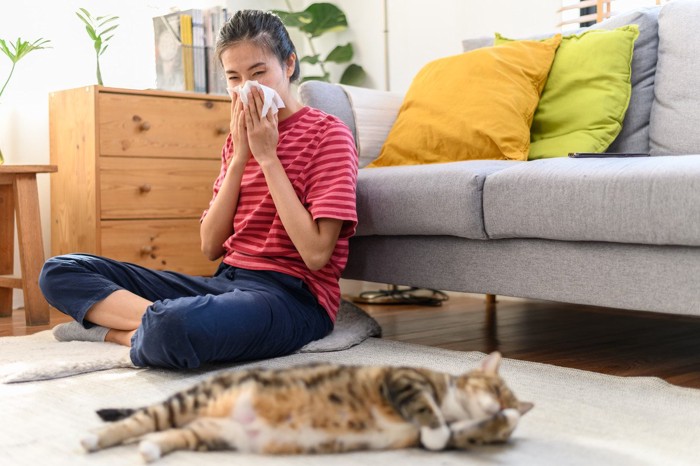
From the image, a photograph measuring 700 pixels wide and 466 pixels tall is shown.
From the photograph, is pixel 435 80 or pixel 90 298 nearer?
pixel 90 298

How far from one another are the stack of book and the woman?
1334mm

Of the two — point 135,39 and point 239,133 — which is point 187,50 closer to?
point 135,39

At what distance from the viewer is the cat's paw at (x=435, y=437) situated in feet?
3.91

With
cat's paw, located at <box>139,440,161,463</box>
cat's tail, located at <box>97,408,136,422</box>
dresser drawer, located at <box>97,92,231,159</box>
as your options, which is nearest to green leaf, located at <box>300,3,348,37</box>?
dresser drawer, located at <box>97,92,231,159</box>

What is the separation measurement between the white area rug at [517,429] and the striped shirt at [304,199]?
0.20 m

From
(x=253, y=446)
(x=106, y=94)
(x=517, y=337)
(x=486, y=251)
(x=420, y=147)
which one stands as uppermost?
(x=106, y=94)

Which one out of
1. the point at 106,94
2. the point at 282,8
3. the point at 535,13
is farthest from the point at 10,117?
the point at 535,13

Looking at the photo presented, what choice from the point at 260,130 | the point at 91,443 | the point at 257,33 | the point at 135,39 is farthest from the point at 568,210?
the point at 135,39

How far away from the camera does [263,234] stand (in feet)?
6.81

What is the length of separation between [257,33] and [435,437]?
116 cm

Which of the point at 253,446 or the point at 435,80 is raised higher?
the point at 435,80

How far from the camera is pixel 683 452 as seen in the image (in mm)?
1289

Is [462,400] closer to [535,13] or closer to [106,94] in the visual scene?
[106,94]

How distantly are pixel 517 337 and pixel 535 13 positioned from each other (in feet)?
4.65
